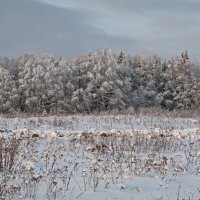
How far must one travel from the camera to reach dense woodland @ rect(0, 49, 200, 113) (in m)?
60.1

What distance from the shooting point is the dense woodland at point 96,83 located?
6009cm

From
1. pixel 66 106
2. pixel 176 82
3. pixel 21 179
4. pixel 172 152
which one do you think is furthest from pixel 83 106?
pixel 21 179

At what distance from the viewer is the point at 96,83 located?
6162cm

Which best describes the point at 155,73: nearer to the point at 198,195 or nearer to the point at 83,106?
the point at 83,106

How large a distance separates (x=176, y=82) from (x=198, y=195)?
62.3 m

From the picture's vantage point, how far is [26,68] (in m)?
63.7

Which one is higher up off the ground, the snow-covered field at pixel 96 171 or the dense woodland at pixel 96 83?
the dense woodland at pixel 96 83

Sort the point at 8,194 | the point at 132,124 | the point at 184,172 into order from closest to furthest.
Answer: the point at 8,194
the point at 184,172
the point at 132,124

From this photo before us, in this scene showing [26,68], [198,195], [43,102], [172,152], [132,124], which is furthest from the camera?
[26,68]

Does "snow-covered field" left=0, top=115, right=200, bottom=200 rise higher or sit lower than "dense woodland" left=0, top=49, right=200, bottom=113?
lower

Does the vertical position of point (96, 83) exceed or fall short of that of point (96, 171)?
it exceeds it

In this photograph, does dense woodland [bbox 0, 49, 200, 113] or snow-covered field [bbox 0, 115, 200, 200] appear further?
dense woodland [bbox 0, 49, 200, 113]

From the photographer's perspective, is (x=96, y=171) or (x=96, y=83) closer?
(x=96, y=171)

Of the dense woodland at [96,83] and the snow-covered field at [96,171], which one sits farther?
the dense woodland at [96,83]
